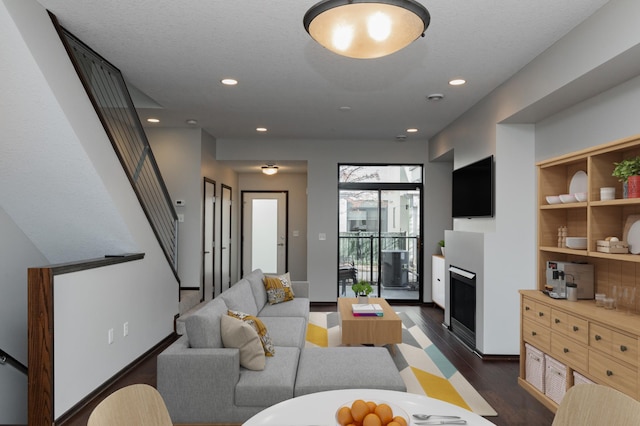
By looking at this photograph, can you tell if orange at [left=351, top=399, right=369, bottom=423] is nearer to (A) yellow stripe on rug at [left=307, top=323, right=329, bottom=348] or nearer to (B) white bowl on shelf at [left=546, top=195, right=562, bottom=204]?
(B) white bowl on shelf at [left=546, top=195, right=562, bottom=204]

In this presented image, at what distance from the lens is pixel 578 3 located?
2.60 m

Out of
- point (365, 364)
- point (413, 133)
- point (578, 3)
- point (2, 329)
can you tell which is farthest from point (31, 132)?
point (413, 133)

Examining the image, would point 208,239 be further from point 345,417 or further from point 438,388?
point 345,417

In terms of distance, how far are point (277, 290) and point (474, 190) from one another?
2661 millimetres

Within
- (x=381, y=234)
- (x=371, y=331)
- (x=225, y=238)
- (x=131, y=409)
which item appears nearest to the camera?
(x=131, y=409)

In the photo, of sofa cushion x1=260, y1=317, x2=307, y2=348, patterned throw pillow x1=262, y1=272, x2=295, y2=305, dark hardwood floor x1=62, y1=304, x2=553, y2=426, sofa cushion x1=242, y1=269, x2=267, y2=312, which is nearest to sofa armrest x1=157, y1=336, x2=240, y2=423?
dark hardwood floor x1=62, y1=304, x2=553, y2=426

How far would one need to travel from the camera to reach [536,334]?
11.0 feet

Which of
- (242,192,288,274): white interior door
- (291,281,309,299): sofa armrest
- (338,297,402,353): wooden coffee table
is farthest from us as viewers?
(242,192,288,274): white interior door

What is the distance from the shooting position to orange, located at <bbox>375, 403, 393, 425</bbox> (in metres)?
1.29

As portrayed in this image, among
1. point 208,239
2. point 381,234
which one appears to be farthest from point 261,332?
point 381,234

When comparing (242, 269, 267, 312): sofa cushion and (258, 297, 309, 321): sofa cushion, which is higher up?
(242, 269, 267, 312): sofa cushion

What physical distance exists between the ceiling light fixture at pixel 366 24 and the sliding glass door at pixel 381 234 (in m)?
5.53

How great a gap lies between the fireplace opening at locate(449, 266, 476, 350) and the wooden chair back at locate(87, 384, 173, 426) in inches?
153

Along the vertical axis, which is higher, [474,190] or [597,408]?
[474,190]
